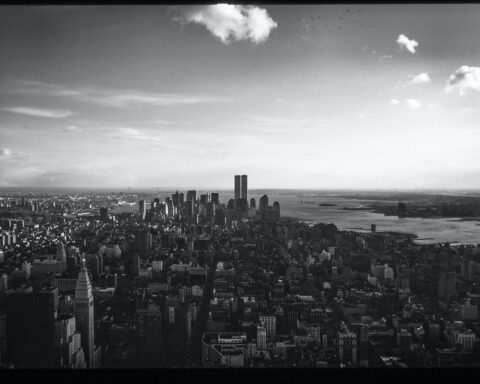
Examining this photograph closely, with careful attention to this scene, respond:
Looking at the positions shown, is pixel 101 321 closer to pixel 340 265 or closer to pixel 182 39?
pixel 340 265

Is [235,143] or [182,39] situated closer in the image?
[182,39]

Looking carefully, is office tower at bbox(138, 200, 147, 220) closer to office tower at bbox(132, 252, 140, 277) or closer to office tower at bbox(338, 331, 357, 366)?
office tower at bbox(132, 252, 140, 277)


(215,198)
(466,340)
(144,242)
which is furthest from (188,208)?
(466,340)

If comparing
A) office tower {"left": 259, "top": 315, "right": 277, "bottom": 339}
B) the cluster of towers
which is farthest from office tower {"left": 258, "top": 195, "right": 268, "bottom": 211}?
office tower {"left": 259, "top": 315, "right": 277, "bottom": 339}

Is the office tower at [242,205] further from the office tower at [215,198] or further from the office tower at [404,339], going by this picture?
the office tower at [404,339]

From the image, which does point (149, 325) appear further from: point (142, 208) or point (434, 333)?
point (434, 333)

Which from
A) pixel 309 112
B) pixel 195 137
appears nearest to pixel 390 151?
pixel 309 112
